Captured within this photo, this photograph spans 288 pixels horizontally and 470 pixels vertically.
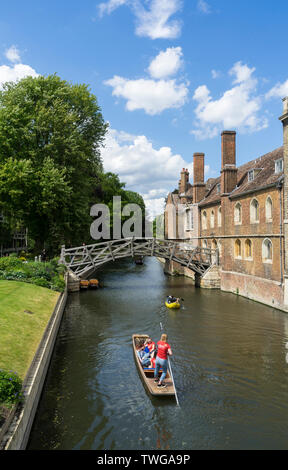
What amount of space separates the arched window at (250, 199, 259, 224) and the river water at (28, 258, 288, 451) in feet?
22.1

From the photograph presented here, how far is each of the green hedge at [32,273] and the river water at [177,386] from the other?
3138mm

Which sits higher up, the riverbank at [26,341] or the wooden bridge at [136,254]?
the wooden bridge at [136,254]

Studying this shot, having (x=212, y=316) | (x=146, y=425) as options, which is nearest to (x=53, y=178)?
(x=212, y=316)

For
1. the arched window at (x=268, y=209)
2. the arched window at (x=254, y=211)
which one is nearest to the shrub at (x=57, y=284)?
the arched window at (x=254, y=211)

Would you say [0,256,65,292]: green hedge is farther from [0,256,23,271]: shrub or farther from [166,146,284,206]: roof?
[166,146,284,206]: roof

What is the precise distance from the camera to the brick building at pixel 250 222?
21.3 m

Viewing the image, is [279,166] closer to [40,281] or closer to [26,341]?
[40,281]

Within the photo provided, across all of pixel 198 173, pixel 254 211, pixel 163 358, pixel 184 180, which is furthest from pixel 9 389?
pixel 184 180

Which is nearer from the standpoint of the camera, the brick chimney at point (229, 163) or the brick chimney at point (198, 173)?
the brick chimney at point (229, 163)

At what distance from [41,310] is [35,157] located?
17.8 meters

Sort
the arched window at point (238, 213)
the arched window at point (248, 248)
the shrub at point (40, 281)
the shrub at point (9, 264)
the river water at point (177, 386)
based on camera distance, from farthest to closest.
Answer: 1. the arched window at point (238, 213)
2. the arched window at point (248, 248)
3. the shrub at point (9, 264)
4. the shrub at point (40, 281)
5. the river water at point (177, 386)

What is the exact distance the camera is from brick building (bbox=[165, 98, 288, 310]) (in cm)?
2127

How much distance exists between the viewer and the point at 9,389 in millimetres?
7727

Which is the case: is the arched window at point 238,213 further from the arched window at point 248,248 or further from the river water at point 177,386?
the river water at point 177,386
